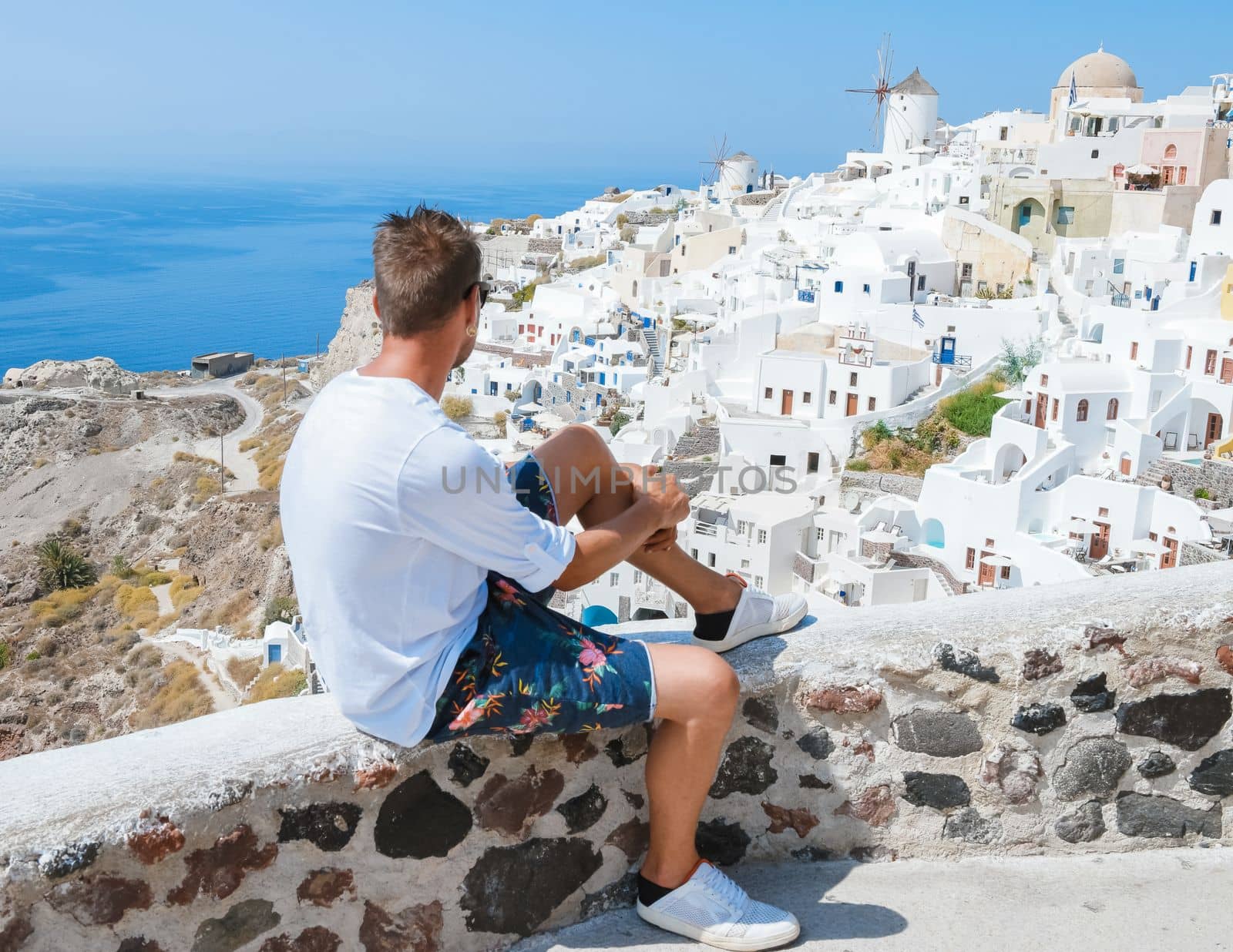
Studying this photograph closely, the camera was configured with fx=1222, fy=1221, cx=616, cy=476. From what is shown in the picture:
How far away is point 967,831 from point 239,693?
15528 millimetres

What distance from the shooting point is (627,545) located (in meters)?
1.86

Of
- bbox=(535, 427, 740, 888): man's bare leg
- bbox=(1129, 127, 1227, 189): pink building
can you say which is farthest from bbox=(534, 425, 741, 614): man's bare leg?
bbox=(1129, 127, 1227, 189): pink building

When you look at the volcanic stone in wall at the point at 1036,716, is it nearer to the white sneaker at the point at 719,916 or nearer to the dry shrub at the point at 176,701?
the white sneaker at the point at 719,916

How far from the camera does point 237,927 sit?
1.68 metres

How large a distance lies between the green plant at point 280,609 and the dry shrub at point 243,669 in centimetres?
122

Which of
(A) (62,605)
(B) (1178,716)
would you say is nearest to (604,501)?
(B) (1178,716)

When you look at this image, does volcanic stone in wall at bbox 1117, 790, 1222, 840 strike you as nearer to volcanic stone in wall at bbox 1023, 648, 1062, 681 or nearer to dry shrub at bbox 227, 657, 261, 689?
volcanic stone in wall at bbox 1023, 648, 1062, 681

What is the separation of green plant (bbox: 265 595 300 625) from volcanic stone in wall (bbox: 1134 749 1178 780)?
1772cm

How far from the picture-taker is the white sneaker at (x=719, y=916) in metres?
1.79

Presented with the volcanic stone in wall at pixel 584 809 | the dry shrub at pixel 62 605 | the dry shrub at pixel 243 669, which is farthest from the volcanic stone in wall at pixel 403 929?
the dry shrub at pixel 62 605

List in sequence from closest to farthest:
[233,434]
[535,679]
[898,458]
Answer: [535,679], [898,458], [233,434]

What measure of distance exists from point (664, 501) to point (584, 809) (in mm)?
501

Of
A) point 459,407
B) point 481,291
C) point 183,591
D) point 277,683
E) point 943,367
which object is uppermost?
point 481,291

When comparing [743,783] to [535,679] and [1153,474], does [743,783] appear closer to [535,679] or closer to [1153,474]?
[535,679]
